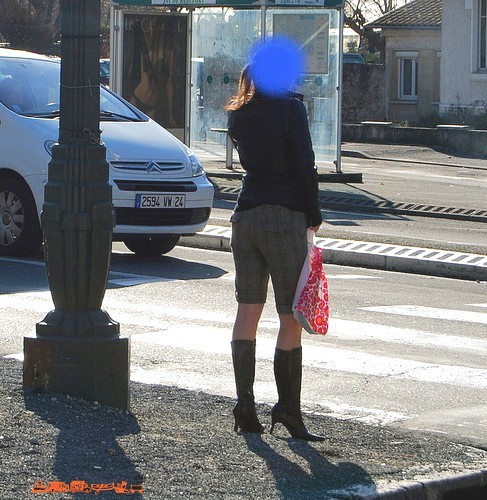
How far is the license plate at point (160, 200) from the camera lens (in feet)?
41.2

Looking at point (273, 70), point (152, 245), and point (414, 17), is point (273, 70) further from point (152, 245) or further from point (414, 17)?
point (414, 17)

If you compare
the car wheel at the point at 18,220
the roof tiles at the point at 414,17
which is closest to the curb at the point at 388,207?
the car wheel at the point at 18,220

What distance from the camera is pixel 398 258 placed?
43.3ft

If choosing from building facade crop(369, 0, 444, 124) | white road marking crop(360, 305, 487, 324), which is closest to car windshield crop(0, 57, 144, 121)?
white road marking crop(360, 305, 487, 324)

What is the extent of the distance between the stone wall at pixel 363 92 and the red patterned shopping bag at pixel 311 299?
3553 centimetres

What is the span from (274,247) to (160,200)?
6.37 meters

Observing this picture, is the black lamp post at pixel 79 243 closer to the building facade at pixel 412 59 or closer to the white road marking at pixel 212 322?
the white road marking at pixel 212 322

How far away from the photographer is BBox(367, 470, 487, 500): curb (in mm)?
5492

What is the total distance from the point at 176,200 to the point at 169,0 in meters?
8.44

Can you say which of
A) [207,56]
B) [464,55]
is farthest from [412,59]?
[207,56]

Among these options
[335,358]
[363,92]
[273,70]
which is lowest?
[335,358]

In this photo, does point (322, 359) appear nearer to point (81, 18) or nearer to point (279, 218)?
point (279, 218)

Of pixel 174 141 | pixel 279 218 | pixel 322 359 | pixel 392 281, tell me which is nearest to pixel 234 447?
pixel 279 218

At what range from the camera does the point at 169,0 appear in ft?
67.4
